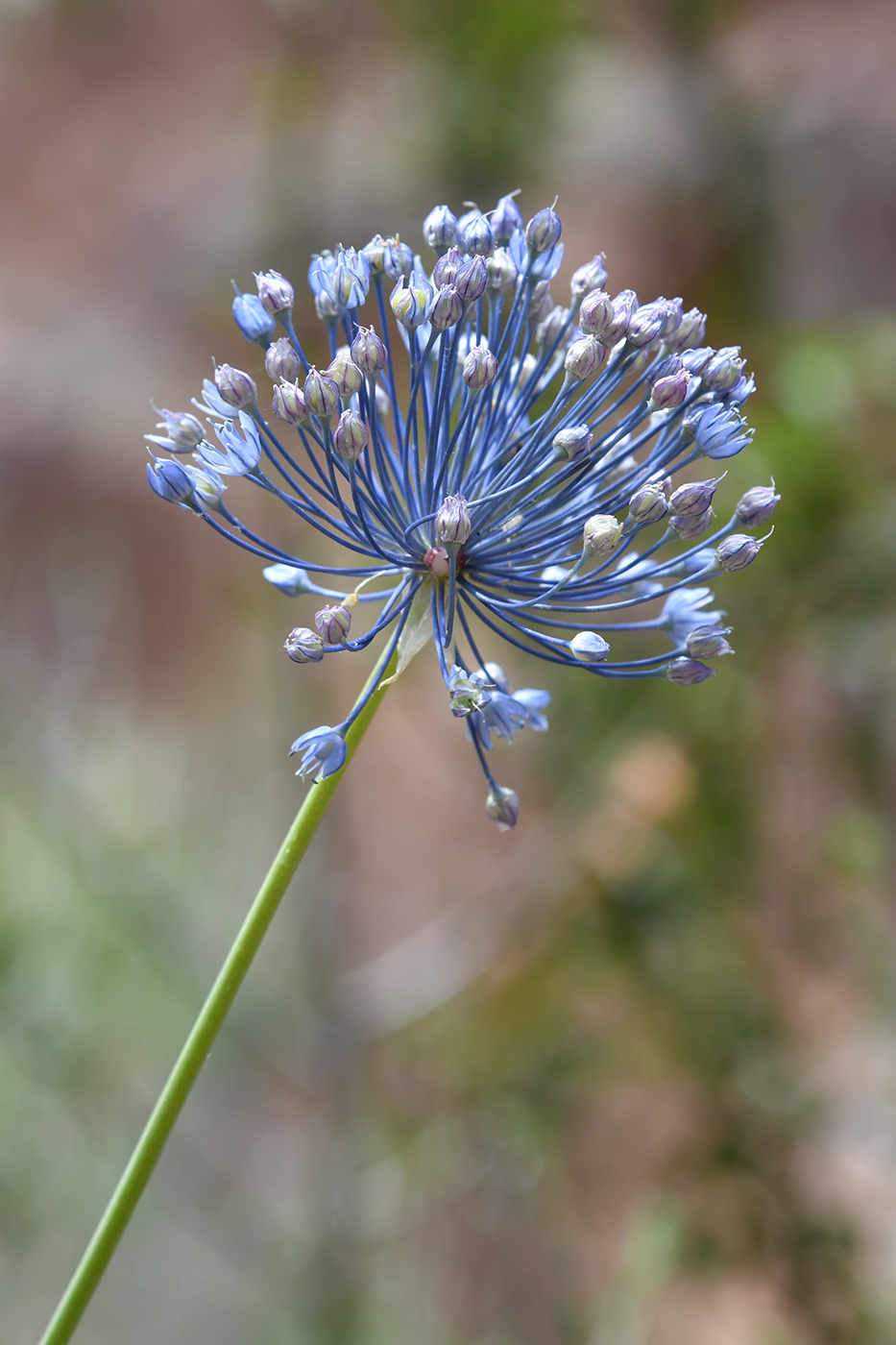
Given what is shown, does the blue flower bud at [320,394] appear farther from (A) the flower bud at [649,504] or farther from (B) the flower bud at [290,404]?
(A) the flower bud at [649,504]

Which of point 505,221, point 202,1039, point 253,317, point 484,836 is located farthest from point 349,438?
point 484,836

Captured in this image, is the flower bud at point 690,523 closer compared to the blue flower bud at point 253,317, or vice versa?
the flower bud at point 690,523

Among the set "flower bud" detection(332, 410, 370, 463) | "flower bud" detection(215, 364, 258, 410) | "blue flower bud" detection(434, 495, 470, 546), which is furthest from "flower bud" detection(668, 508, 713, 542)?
"flower bud" detection(215, 364, 258, 410)

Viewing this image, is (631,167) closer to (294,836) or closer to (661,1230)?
(661,1230)

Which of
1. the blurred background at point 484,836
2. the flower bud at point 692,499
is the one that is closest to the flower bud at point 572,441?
the flower bud at point 692,499

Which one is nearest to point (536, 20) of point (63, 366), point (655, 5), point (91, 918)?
point (655, 5)

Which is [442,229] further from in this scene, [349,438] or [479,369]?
[349,438]
